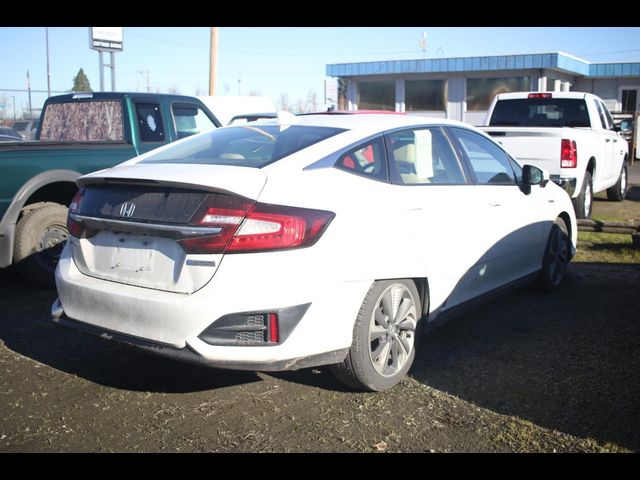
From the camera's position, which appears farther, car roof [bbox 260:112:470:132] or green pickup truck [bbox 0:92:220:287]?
green pickup truck [bbox 0:92:220:287]

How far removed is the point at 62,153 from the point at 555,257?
483 cm

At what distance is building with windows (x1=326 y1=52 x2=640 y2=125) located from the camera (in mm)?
28766

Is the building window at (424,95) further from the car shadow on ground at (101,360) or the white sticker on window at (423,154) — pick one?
the car shadow on ground at (101,360)

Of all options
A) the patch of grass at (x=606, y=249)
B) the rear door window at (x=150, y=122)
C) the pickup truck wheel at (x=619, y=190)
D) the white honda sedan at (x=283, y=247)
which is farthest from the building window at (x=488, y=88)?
the white honda sedan at (x=283, y=247)

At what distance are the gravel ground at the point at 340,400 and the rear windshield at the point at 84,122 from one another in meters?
3.00

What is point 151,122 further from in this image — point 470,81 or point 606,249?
point 470,81

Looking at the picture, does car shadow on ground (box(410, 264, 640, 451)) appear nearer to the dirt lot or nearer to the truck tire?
the dirt lot

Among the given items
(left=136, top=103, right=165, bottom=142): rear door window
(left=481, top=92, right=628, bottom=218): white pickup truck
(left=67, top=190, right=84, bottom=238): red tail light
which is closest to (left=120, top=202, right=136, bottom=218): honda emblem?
(left=67, top=190, right=84, bottom=238): red tail light

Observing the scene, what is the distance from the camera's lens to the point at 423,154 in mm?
4621

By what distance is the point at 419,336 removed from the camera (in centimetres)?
434

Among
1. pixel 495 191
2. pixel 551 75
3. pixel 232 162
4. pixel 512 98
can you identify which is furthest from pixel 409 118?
pixel 551 75

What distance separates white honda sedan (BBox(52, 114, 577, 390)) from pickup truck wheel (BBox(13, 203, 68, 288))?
247 centimetres

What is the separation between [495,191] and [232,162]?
227 centimetres

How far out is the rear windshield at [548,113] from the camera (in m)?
11.3
